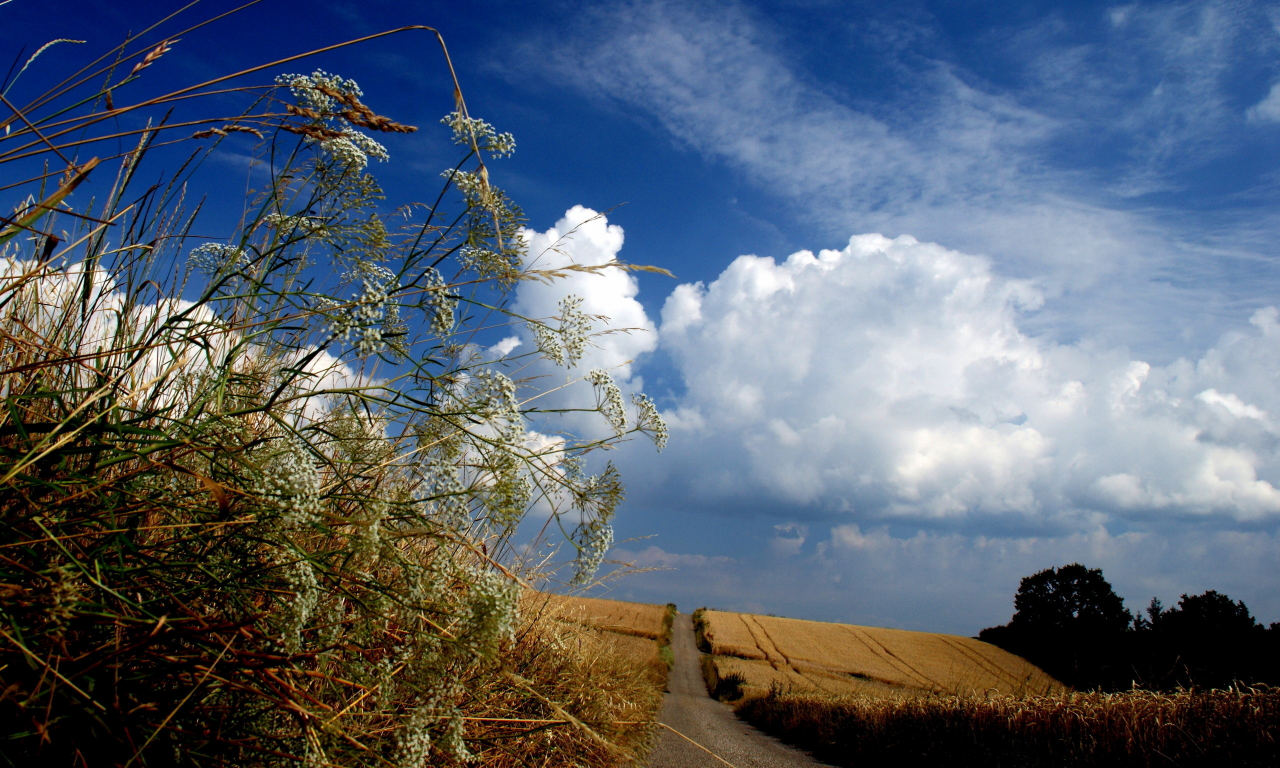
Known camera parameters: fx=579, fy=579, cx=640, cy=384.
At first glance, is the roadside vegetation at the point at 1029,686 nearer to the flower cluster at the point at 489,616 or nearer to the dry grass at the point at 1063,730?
the dry grass at the point at 1063,730

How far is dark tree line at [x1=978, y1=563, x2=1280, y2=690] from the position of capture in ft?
82.7

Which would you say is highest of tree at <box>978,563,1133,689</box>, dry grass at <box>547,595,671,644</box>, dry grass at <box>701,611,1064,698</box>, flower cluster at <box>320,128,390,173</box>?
flower cluster at <box>320,128,390,173</box>

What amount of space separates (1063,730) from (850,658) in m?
22.1

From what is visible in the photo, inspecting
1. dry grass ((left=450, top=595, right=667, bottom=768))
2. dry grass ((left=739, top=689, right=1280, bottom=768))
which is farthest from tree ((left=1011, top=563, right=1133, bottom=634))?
dry grass ((left=450, top=595, right=667, bottom=768))

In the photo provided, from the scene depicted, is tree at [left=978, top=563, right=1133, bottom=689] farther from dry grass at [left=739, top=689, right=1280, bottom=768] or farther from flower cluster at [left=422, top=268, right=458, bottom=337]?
flower cluster at [left=422, top=268, right=458, bottom=337]

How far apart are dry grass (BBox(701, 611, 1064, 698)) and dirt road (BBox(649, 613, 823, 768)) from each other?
6.26 ft

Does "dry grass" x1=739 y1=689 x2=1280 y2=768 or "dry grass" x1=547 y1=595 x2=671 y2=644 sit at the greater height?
"dry grass" x1=739 y1=689 x2=1280 y2=768

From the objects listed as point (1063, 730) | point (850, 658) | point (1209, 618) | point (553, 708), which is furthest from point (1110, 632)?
point (553, 708)

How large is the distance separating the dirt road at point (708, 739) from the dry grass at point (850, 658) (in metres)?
1.91

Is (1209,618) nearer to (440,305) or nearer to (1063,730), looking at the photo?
(1063,730)

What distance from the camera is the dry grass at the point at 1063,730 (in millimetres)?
5828

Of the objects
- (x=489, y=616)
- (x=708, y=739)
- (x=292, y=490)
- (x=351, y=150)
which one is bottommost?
(x=708, y=739)

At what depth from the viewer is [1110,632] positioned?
36.4m

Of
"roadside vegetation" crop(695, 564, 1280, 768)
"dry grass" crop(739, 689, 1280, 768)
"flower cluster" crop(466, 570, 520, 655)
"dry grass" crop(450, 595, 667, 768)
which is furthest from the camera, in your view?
"roadside vegetation" crop(695, 564, 1280, 768)
